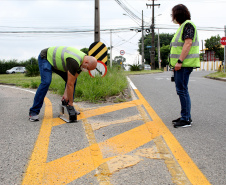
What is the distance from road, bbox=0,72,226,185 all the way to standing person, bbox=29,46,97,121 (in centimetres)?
38

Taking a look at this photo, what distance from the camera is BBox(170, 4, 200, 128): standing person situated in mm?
4082

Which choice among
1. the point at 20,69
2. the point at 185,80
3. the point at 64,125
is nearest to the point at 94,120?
the point at 64,125

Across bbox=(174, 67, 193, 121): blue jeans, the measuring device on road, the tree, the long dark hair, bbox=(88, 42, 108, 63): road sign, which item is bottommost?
the measuring device on road

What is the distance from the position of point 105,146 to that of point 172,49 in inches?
75.4

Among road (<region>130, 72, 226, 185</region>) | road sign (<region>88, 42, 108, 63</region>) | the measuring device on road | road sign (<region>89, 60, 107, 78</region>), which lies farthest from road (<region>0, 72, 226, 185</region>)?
road sign (<region>88, 42, 108, 63</region>)

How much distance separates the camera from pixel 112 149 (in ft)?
10.5

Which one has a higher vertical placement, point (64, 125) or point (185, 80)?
point (185, 80)

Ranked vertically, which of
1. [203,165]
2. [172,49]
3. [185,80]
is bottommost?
[203,165]

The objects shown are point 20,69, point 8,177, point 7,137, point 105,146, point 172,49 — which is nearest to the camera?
point 8,177

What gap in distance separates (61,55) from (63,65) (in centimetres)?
17

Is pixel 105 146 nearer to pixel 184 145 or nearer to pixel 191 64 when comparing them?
pixel 184 145

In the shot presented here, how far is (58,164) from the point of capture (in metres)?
2.74

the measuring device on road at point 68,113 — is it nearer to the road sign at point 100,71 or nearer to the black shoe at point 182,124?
the black shoe at point 182,124

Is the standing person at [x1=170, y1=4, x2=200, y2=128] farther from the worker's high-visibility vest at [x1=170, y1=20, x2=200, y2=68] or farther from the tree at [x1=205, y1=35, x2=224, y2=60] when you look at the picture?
the tree at [x1=205, y1=35, x2=224, y2=60]
